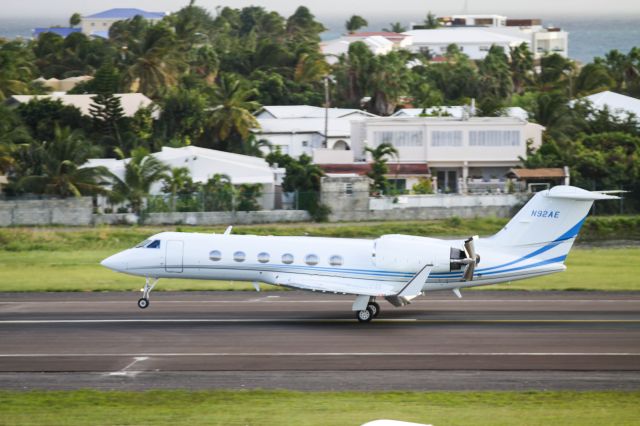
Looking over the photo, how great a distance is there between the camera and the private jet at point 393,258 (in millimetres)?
31141

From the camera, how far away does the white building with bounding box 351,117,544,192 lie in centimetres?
7125

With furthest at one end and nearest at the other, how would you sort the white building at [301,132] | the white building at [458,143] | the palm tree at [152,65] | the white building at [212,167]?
the palm tree at [152,65], the white building at [301,132], the white building at [458,143], the white building at [212,167]

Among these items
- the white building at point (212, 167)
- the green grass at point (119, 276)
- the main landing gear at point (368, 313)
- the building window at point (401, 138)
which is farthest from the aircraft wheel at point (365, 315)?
the building window at point (401, 138)

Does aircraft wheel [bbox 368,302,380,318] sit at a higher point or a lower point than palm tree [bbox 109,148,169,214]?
lower

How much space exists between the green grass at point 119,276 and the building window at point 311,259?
7.21 meters

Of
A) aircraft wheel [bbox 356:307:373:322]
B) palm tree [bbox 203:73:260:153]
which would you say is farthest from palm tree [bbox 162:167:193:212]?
aircraft wheel [bbox 356:307:373:322]

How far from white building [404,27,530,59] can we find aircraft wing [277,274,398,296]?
149919 millimetres

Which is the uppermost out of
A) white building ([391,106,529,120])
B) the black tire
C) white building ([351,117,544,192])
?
white building ([391,106,529,120])

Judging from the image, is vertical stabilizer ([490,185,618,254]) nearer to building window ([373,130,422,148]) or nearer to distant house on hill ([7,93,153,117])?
building window ([373,130,422,148])

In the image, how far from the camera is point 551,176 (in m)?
64.4

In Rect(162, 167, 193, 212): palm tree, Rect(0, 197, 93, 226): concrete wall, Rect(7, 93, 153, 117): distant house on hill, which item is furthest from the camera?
Rect(7, 93, 153, 117): distant house on hill

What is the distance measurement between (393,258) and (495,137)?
41598 mm

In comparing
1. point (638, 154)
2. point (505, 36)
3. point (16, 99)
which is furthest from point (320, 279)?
point (505, 36)

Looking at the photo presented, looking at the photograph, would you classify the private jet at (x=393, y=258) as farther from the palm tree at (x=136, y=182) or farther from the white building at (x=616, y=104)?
the white building at (x=616, y=104)
